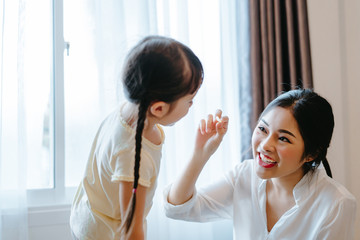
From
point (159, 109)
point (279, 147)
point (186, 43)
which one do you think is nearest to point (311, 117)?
point (279, 147)

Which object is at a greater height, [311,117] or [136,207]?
[311,117]

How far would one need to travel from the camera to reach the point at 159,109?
3.47ft

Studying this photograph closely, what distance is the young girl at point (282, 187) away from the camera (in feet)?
4.72

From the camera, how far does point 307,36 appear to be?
2277 mm

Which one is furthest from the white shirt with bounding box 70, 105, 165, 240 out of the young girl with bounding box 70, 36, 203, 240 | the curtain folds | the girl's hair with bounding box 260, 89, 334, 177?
the curtain folds

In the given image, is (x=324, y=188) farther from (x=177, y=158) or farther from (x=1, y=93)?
(x=1, y=93)

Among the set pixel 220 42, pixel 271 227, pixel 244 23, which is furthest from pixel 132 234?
pixel 244 23

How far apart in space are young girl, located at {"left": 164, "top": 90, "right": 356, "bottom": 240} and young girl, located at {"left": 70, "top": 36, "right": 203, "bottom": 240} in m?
0.37

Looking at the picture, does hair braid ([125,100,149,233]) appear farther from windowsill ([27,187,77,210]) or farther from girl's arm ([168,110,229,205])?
windowsill ([27,187,77,210])

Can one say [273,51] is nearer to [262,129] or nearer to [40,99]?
[262,129]

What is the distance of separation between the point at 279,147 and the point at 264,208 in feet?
0.92

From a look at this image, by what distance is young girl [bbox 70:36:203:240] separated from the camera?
1.00 m

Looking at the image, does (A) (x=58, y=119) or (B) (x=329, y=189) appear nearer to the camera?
(B) (x=329, y=189)

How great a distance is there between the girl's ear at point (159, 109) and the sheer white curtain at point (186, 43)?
0.81m
